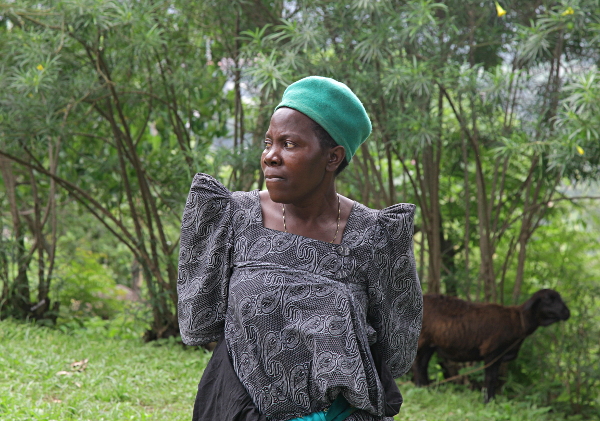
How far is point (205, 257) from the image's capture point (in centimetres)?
216

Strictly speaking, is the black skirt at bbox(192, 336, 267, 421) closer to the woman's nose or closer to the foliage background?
the woman's nose

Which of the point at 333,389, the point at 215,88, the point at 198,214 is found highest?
the point at 215,88

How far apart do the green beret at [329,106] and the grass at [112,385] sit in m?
2.50

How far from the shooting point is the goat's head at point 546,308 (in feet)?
16.7

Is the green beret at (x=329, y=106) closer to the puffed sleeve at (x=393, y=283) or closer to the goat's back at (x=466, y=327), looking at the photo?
the puffed sleeve at (x=393, y=283)

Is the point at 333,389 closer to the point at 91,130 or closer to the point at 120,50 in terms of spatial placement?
the point at 120,50

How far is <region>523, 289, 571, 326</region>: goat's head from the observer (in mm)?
5098

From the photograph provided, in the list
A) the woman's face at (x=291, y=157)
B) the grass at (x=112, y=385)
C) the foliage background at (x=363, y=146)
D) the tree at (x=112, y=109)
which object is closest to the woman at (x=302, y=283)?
the woman's face at (x=291, y=157)

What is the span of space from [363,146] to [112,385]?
2.65 meters

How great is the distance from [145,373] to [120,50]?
2587 mm

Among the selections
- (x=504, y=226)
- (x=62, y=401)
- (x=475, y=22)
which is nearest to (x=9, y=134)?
(x=62, y=401)

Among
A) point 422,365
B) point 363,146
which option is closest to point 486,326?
point 422,365

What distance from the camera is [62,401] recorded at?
4176 mm

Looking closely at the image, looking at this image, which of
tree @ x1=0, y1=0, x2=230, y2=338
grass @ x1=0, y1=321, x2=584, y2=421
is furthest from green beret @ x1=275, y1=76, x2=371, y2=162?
tree @ x1=0, y1=0, x2=230, y2=338
